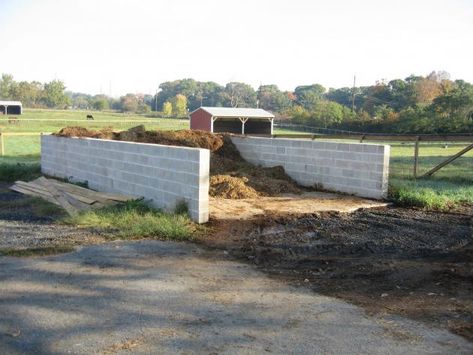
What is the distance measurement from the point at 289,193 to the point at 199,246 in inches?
214

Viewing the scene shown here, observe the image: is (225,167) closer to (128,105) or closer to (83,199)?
(83,199)

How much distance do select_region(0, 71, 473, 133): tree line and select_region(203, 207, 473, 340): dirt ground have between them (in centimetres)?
4529

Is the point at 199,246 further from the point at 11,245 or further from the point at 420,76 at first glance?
the point at 420,76

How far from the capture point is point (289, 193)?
42.3 feet

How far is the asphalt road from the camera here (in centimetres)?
427

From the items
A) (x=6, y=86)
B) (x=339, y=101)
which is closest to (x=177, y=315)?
(x=6, y=86)

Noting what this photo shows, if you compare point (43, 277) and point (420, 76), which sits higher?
point (420, 76)

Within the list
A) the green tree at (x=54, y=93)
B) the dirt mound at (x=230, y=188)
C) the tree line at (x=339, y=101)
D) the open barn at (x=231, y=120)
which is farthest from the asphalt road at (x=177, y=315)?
the green tree at (x=54, y=93)

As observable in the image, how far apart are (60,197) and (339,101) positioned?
120 meters

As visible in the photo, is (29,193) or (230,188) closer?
(230,188)

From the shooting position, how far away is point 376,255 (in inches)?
286

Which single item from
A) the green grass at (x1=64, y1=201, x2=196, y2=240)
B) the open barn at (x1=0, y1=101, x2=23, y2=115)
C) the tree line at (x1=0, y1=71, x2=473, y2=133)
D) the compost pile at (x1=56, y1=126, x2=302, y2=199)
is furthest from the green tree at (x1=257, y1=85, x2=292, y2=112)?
the green grass at (x1=64, y1=201, x2=196, y2=240)

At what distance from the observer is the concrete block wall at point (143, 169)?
9.12 metres

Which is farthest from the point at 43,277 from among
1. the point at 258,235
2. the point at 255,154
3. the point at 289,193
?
the point at 255,154
